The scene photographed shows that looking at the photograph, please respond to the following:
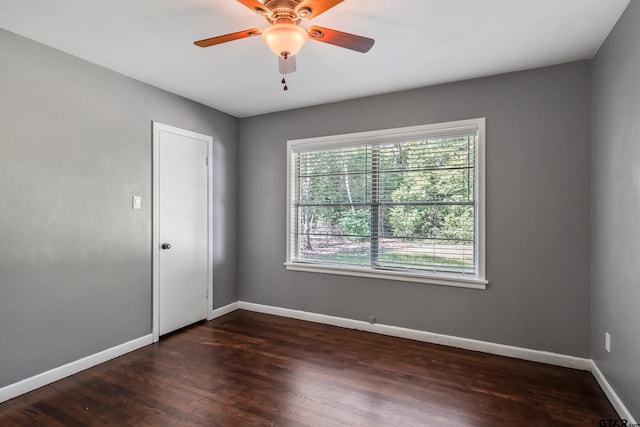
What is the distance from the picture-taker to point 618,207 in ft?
7.00

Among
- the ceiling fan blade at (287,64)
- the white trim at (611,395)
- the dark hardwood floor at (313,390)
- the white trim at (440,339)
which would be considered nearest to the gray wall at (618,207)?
the white trim at (611,395)

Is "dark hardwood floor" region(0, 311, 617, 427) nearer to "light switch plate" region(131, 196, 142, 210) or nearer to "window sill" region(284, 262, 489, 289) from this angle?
"window sill" region(284, 262, 489, 289)

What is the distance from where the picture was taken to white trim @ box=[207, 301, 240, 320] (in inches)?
157

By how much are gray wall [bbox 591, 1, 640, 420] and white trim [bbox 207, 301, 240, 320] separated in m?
3.70

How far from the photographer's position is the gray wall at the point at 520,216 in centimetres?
269

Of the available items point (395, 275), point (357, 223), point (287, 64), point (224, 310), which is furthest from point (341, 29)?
point (224, 310)

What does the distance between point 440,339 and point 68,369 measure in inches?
126

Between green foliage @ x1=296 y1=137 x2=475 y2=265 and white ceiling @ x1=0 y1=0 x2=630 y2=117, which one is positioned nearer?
white ceiling @ x1=0 y1=0 x2=630 y2=117

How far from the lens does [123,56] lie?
2.63 metres

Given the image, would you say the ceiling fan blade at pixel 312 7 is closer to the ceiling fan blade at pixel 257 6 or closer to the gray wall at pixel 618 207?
the ceiling fan blade at pixel 257 6

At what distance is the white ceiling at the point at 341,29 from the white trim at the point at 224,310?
8.43ft

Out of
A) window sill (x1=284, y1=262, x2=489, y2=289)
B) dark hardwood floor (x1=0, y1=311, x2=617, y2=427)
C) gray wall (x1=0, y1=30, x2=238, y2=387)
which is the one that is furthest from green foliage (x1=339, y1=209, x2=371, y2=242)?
gray wall (x1=0, y1=30, x2=238, y2=387)

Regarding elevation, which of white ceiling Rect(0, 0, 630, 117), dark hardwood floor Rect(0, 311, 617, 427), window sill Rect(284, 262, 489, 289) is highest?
white ceiling Rect(0, 0, 630, 117)

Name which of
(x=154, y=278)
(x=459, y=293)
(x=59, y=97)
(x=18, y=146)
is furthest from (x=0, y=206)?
(x=459, y=293)
